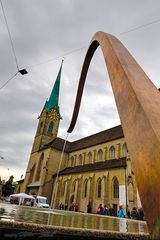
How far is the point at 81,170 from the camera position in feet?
117

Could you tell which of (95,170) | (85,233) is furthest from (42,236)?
(95,170)

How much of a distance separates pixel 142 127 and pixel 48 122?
55.3m

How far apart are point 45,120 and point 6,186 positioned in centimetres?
4375

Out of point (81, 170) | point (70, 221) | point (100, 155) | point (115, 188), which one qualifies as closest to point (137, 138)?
point (70, 221)

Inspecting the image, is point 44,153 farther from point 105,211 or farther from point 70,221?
point 70,221

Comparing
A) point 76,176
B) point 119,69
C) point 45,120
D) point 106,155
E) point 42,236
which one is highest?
point 45,120

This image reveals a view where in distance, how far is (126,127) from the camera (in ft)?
4.11

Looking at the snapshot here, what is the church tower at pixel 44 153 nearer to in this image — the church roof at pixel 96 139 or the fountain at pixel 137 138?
the church roof at pixel 96 139

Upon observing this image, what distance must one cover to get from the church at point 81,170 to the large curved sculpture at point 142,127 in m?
16.3

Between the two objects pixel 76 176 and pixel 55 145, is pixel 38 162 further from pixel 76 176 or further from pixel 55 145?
pixel 76 176

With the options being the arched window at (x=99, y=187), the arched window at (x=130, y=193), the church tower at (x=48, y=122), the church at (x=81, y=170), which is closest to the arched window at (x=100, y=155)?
the church at (x=81, y=170)

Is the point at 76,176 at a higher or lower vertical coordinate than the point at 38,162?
lower

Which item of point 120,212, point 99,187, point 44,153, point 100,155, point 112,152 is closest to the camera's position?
point 120,212

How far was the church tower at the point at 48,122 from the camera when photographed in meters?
52.8
